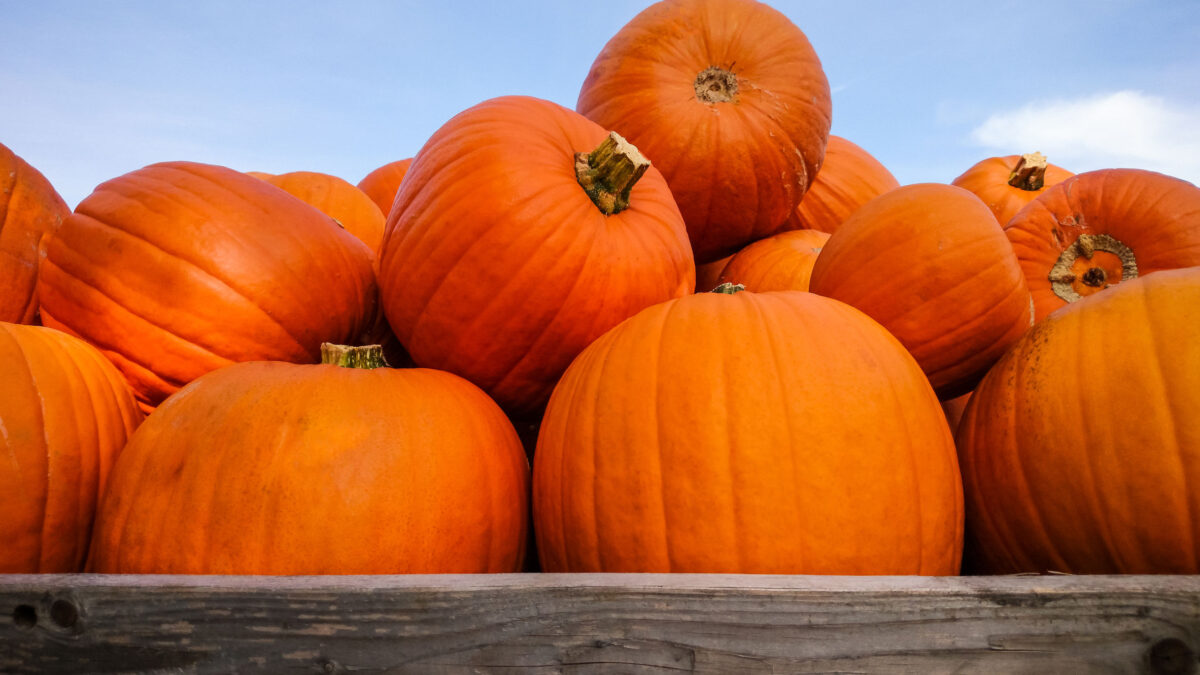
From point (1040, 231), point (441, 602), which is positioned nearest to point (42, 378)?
point (441, 602)

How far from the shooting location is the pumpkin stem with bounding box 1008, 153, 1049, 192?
3.21m

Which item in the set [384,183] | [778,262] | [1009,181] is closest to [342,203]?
[384,183]

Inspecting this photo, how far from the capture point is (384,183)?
366cm

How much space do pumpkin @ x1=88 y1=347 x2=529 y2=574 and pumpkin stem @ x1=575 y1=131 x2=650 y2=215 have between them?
0.63m

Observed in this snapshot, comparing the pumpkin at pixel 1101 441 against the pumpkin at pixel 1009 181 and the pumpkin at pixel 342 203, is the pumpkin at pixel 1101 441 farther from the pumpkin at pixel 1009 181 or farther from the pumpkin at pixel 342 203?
the pumpkin at pixel 342 203

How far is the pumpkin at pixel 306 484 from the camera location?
1175 millimetres

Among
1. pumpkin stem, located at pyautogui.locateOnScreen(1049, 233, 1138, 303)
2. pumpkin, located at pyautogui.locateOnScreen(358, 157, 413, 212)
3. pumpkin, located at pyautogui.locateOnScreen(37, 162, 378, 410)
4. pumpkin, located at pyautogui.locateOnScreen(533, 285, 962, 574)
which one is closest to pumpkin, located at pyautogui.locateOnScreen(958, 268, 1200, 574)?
pumpkin, located at pyautogui.locateOnScreen(533, 285, 962, 574)

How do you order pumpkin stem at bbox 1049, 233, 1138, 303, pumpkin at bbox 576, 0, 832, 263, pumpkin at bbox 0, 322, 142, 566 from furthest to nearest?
1. pumpkin at bbox 576, 0, 832, 263
2. pumpkin stem at bbox 1049, 233, 1138, 303
3. pumpkin at bbox 0, 322, 142, 566

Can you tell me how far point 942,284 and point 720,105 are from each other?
3.27 ft

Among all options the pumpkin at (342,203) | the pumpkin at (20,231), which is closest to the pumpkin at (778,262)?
the pumpkin at (342,203)

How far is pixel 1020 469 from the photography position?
1.31 meters

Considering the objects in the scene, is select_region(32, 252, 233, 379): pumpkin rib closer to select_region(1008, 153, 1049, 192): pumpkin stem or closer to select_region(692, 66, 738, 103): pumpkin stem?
select_region(692, 66, 738, 103): pumpkin stem

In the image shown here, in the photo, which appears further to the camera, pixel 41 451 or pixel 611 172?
pixel 611 172

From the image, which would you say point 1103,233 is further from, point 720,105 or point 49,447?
point 49,447
